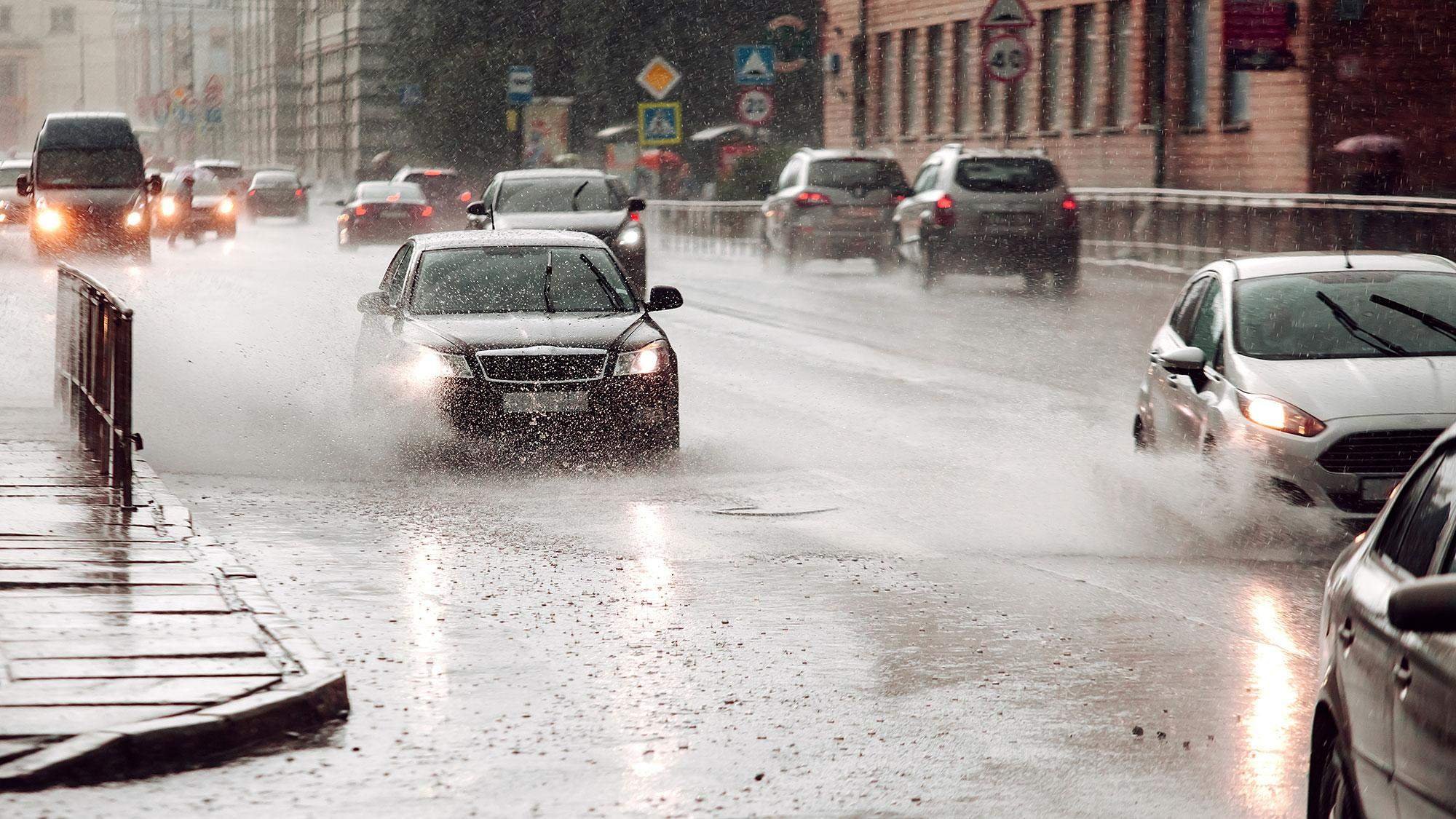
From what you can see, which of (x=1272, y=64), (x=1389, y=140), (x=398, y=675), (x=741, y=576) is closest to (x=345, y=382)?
(x=741, y=576)

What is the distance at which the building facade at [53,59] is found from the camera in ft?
540

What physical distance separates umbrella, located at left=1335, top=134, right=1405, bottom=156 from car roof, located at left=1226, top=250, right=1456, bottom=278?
24451 mm

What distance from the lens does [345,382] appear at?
18.5 meters

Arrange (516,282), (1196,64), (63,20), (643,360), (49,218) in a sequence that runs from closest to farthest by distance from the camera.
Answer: (643,360)
(516,282)
(49,218)
(1196,64)
(63,20)

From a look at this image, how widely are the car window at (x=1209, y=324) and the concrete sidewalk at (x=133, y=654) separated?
483cm

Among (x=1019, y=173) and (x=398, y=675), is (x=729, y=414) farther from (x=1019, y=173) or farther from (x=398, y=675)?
(x=1019, y=173)

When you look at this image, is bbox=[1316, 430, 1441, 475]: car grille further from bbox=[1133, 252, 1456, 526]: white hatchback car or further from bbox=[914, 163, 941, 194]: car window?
bbox=[914, 163, 941, 194]: car window

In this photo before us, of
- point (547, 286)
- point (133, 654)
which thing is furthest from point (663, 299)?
point (133, 654)

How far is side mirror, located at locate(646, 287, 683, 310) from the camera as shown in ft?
47.8

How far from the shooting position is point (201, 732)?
644cm

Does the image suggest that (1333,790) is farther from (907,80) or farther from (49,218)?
(907,80)

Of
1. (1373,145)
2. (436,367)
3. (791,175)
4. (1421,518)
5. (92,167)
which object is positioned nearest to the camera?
(1421,518)

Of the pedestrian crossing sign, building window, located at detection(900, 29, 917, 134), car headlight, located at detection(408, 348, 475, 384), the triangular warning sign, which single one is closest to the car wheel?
car headlight, located at detection(408, 348, 475, 384)

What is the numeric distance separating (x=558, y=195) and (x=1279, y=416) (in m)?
18.4
